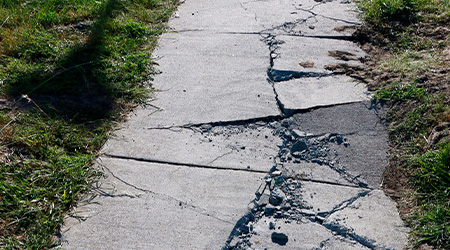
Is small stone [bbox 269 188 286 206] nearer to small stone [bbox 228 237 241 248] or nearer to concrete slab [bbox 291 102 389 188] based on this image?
small stone [bbox 228 237 241 248]

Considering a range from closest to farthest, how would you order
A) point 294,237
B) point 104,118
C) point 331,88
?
1. point 294,237
2. point 104,118
3. point 331,88

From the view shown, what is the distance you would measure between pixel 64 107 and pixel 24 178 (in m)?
0.82

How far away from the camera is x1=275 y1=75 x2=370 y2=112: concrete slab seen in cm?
314

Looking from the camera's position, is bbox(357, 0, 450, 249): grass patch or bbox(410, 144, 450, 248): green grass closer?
bbox(410, 144, 450, 248): green grass

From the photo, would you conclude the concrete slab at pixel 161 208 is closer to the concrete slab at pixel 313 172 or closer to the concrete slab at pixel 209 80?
the concrete slab at pixel 313 172

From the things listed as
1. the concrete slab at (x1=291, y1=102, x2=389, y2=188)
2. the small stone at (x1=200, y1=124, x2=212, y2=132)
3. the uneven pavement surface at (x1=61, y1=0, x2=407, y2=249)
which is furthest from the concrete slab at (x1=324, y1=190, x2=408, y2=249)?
the small stone at (x1=200, y1=124, x2=212, y2=132)

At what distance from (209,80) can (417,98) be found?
164 centimetres

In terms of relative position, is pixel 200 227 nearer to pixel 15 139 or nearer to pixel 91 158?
pixel 91 158

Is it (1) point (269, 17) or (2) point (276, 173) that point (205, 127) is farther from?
(1) point (269, 17)

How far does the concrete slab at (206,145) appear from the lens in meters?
2.66

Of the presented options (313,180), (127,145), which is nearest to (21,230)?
(127,145)

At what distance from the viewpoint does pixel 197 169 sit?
259 centimetres

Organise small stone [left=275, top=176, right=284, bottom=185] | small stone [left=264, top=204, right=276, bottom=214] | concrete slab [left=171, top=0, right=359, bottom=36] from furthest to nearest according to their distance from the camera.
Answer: concrete slab [left=171, top=0, right=359, bottom=36], small stone [left=275, top=176, right=284, bottom=185], small stone [left=264, top=204, right=276, bottom=214]

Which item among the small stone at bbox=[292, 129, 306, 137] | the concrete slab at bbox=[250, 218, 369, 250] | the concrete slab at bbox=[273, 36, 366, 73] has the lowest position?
the small stone at bbox=[292, 129, 306, 137]
